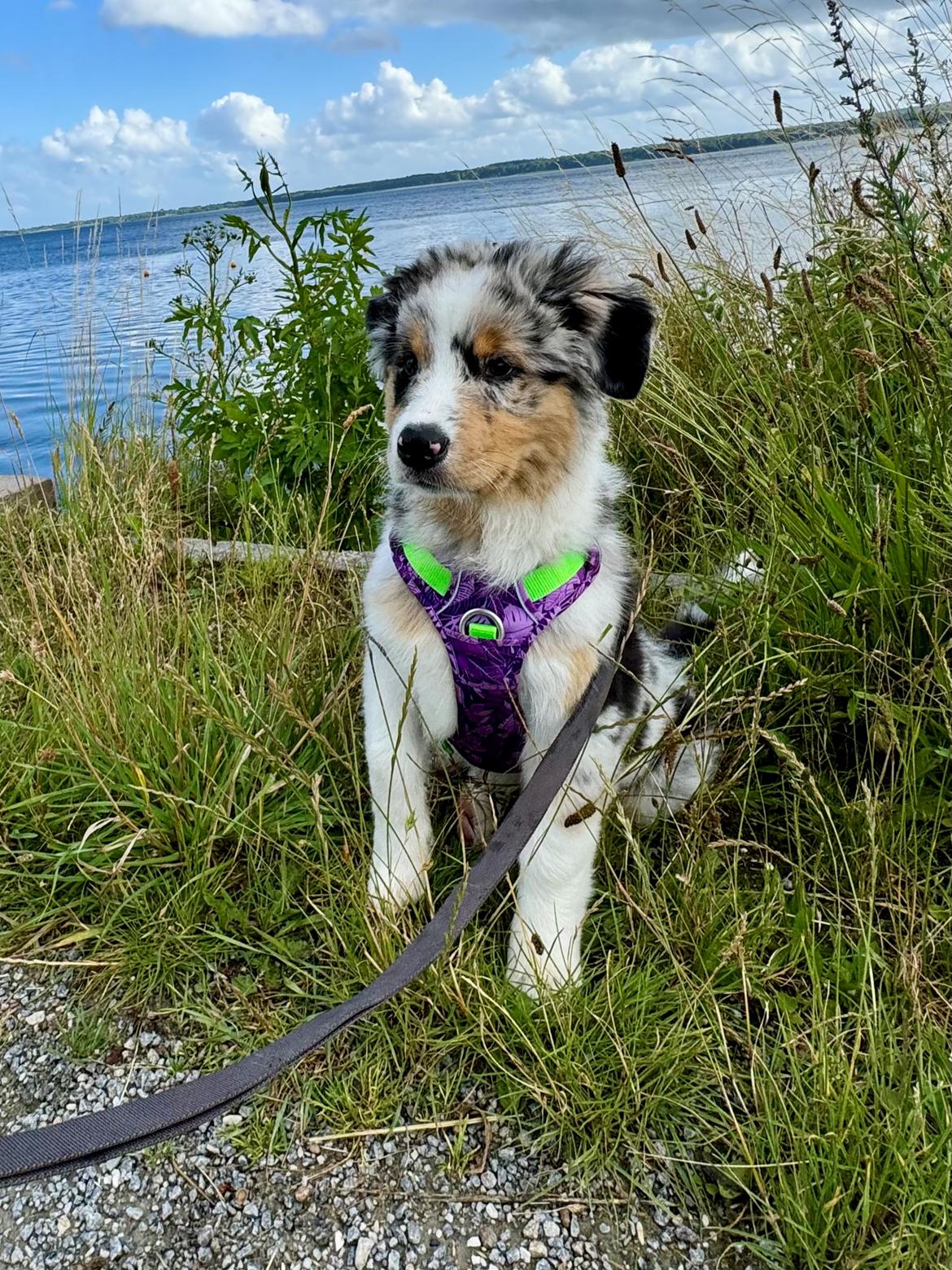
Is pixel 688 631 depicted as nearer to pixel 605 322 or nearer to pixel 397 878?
pixel 605 322

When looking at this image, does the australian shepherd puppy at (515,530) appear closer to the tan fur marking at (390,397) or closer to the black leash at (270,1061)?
the tan fur marking at (390,397)

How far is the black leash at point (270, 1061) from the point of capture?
1362 millimetres

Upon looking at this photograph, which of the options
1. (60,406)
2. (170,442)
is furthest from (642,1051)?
(60,406)

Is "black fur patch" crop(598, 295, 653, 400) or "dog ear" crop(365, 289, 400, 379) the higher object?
"dog ear" crop(365, 289, 400, 379)

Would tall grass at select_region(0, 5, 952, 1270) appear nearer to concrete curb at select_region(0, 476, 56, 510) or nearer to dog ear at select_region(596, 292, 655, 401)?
dog ear at select_region(596, 292, 655, 401)

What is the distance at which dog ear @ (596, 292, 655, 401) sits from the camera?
102 inches

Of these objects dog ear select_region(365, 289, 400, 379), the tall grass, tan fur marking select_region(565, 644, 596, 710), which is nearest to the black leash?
tan fur marking select_region(565, 644, 596, 710)

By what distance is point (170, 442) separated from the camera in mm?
5824

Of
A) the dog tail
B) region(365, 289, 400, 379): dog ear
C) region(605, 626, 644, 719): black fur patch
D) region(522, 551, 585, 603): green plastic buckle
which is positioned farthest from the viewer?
the dog tail

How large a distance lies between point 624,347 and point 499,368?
0.39m

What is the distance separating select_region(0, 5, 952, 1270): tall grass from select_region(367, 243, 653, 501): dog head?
2.20 ft

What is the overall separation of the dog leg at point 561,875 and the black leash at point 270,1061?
0.63 feet

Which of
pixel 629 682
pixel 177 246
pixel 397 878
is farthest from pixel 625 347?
pixel 177 246

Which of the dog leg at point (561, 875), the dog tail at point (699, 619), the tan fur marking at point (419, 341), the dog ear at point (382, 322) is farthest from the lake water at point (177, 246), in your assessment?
the dog leg at point (561, 875)
